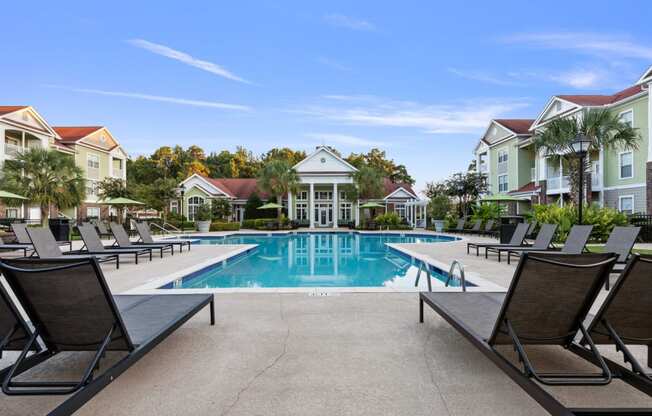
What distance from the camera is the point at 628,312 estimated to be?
8.32ft

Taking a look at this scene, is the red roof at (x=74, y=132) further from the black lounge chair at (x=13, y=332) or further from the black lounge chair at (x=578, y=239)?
the black lounge chair at (x=578, y=239)

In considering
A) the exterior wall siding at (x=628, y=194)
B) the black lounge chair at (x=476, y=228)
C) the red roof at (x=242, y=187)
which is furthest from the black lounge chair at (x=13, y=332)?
the red roof at (x=242, y=187)

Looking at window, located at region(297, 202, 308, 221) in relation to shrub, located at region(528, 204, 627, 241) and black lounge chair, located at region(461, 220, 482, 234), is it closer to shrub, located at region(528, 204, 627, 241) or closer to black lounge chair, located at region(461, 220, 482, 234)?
black lounge chair, located at region(461, 220, 482, 234)

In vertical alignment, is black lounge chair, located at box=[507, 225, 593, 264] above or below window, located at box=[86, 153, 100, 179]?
below

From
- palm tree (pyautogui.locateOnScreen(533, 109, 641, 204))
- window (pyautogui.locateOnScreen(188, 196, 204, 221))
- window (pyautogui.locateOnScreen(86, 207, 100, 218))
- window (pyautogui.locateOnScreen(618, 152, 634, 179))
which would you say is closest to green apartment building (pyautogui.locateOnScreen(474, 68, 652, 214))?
window (pyautogui.locateOnScreen(618, 152, 634, 179))

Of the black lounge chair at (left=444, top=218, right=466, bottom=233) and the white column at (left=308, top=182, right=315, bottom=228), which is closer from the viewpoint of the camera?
the black lounge chair at (left=444, top=218, right=466, bottom=233)

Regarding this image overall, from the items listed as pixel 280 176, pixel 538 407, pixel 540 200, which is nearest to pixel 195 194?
pixel 280 176

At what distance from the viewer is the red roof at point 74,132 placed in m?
32.5

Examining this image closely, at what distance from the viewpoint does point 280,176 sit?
31.6 metres

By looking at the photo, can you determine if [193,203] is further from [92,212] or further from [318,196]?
[318,196]

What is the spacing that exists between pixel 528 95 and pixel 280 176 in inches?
845

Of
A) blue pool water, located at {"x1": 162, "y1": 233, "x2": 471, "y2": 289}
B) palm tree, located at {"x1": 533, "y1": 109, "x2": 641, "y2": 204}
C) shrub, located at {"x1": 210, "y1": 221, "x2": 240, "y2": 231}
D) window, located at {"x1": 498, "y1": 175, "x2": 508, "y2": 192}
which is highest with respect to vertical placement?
palm tree, located at {"x1": 533, "y1": 109, "x2": 641, "y2": 204}

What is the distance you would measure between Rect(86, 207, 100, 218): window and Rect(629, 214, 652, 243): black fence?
123ft

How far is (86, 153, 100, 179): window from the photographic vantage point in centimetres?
3359
